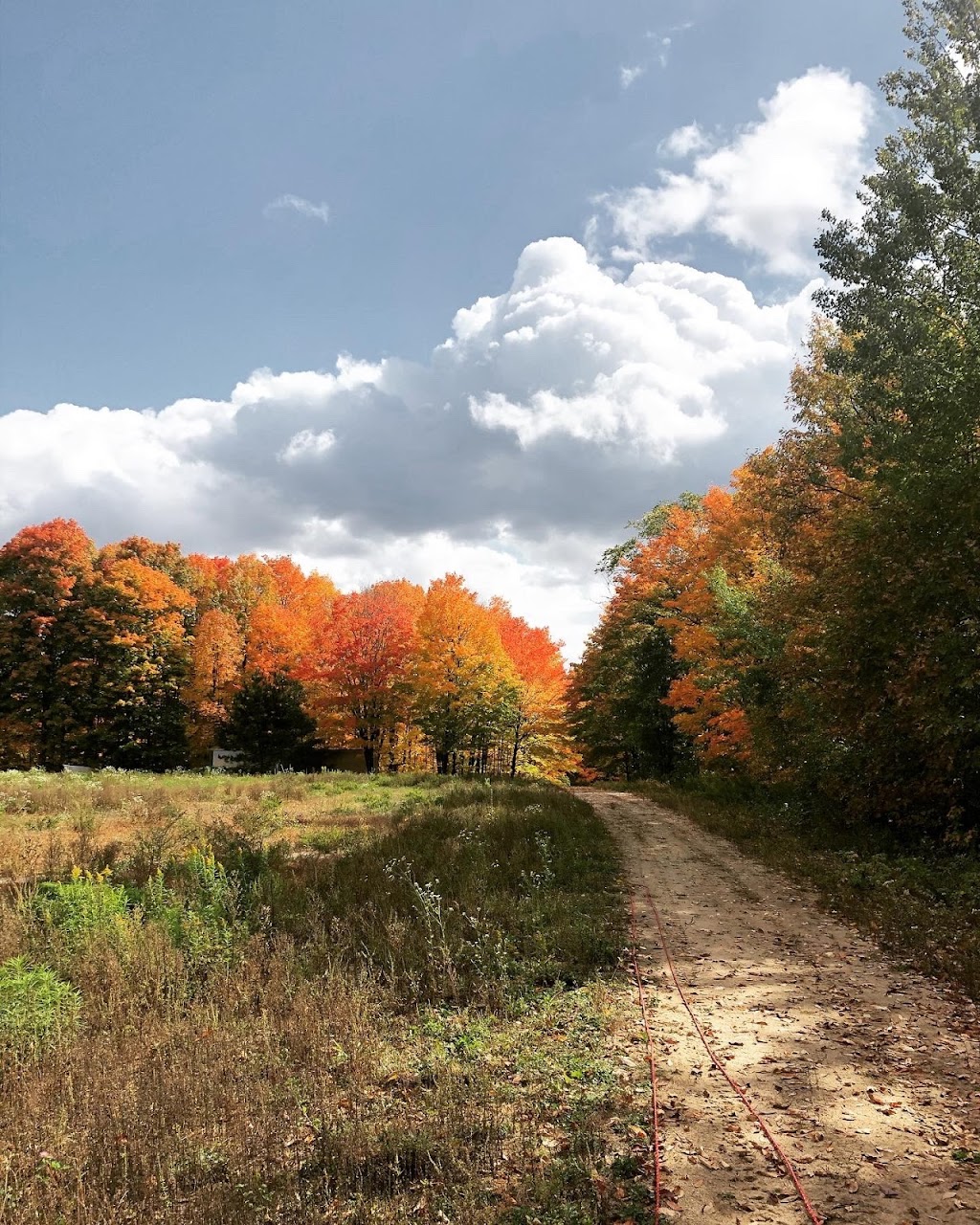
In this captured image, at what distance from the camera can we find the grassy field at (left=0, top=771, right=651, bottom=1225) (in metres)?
4.14

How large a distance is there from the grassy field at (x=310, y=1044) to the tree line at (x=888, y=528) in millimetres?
6988

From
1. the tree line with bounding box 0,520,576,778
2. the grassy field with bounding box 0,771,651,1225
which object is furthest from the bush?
the tree line with bounding box 0,520,576,778

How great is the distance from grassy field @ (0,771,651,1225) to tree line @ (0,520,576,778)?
2611 centimetres

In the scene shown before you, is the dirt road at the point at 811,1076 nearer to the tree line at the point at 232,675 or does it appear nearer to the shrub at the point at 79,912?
the shrub at the point at 79,912

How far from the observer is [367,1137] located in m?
4.49

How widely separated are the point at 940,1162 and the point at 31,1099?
242 inches

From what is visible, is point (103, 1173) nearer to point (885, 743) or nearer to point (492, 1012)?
point (492, 1012)

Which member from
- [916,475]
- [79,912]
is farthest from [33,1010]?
[916,475]

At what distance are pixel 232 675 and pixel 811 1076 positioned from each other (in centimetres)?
4247

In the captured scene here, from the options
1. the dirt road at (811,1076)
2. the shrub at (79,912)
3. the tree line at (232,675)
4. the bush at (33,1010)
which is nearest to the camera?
the dirt road at (811,1076)

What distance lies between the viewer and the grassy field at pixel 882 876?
8.43 m

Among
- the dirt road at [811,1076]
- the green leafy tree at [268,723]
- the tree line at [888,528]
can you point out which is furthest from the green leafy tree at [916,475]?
the green leafy tree at [268,723]

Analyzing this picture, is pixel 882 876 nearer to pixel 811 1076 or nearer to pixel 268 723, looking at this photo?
pixel 811 1076

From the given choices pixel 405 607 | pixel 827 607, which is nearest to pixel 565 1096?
pixel 827 607
